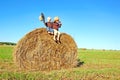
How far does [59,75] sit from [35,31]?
151 inches

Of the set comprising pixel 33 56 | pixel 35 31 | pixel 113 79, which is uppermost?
pixel 35 31

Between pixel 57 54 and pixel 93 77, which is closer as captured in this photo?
pixel 93 77

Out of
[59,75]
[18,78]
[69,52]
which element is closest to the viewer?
[18,78]

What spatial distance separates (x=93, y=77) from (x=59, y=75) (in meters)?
1.64

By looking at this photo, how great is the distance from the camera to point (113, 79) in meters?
13.0

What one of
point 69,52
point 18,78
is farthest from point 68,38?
point 18,78

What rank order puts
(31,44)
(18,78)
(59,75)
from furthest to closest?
(31,44) → (59,75) → (18,78)

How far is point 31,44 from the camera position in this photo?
1533 centimetres

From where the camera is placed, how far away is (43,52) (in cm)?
1553

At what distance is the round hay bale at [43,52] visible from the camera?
14984mm

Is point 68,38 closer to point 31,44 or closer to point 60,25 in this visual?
point 60,25

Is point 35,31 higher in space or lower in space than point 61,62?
higher

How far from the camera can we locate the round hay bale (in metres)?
15.0

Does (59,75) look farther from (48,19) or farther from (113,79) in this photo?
(48,19)
